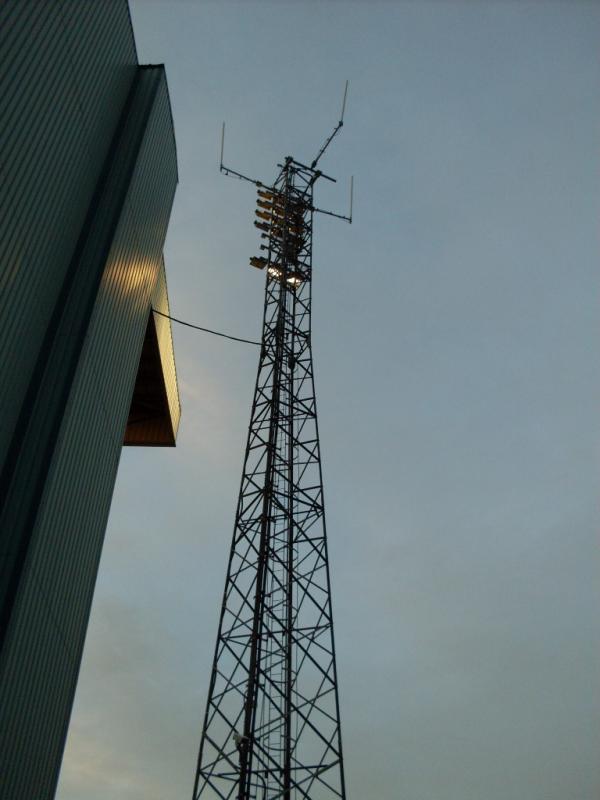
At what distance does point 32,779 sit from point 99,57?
722 inches

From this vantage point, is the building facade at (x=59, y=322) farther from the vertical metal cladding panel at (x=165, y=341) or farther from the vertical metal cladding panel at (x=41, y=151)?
the vertical metal cladding panel at (x=165, y=341)

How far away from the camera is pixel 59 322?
17.4m

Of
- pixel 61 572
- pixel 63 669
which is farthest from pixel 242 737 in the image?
pixel 61 572

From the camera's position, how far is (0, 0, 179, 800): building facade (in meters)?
14.6

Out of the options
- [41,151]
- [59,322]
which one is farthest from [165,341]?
[41,151]

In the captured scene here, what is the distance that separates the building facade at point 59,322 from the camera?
1462cm

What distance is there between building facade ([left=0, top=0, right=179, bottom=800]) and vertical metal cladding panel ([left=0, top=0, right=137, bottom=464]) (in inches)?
1.8

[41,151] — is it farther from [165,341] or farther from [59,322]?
[165,341]

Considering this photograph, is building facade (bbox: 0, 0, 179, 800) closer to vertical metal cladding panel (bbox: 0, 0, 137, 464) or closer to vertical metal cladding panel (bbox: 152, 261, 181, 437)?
vertical metal cladding panel (bbox: 0, 0, 137, 464)

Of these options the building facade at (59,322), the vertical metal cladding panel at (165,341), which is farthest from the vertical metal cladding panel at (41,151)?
the vertical metal cladding panel at (165,341)

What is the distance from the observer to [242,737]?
18781mm

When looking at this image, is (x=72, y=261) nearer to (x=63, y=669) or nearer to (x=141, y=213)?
(x=141, y=213)

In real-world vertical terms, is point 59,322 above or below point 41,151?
below

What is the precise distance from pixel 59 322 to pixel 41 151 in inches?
157
